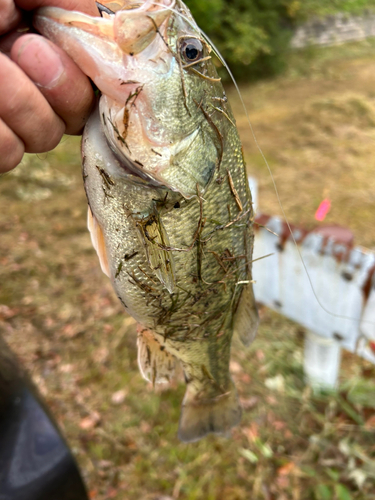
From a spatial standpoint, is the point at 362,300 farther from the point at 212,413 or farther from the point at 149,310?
the point at 149,310

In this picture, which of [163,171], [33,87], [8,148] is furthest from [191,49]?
[8,148]

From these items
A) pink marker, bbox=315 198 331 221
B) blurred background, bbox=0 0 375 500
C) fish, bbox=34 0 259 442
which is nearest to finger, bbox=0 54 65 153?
fish, bbox=34 0 259 442

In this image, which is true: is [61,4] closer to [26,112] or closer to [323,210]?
[26,112]

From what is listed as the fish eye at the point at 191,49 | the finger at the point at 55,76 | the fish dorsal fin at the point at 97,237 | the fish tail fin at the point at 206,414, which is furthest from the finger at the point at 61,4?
the fish tail fin at the point at 206,414

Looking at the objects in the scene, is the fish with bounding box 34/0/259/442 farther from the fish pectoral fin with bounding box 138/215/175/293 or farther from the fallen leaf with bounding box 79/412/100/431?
the fallen leaf with bounding box 79/412/100/431

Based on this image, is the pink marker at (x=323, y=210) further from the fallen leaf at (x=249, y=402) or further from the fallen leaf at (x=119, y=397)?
the fallen leaf at (x=119, y=397)
